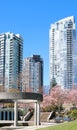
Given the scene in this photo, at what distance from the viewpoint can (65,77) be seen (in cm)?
17425

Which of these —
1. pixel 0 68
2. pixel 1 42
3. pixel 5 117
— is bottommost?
pixel 5 117

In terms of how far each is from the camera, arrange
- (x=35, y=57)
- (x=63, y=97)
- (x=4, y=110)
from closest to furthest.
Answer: (x=4, y=110) → (x=63, y=97) → (x=35, y=57)

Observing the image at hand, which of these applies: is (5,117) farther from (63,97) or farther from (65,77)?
(65,77)

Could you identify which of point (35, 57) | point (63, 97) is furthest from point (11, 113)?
point (35, 57)

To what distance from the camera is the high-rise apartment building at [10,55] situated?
381ft

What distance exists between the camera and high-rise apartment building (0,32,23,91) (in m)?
116

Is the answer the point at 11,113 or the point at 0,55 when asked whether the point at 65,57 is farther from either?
the point at 11,113

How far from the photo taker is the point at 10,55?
12438 cm

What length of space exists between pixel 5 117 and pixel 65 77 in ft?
379

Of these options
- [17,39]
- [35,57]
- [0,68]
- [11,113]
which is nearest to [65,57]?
[35,57]

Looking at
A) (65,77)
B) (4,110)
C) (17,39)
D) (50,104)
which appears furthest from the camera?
(65,77)

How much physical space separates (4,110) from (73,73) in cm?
12701

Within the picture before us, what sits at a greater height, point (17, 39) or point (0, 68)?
point (17, 39)

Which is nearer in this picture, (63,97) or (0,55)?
(63,97)
